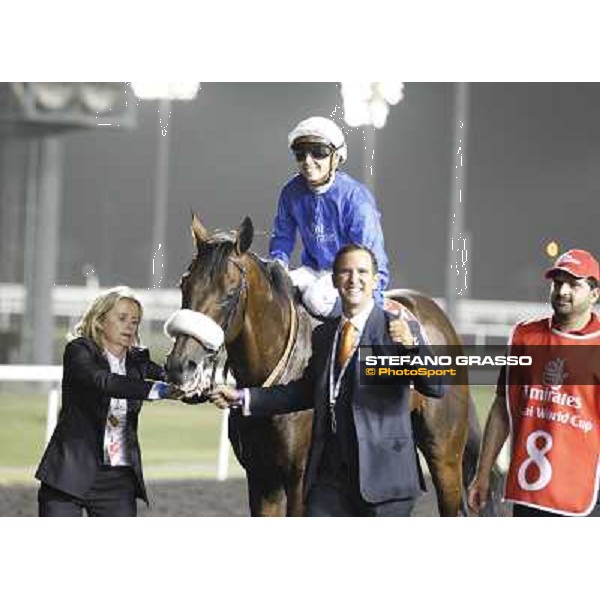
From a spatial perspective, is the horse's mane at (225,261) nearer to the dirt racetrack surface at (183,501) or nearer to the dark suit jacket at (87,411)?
the dark suit jacket at (87,411)

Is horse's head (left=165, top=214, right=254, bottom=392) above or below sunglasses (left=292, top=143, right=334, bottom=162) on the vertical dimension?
below

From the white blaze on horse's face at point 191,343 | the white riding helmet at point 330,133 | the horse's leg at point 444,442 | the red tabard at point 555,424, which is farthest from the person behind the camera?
the horse's leg at point 444,442

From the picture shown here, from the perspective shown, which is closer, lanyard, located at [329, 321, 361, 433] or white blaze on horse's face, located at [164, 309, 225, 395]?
white blaze on horse's face, located at [164, 309, 225, 395]

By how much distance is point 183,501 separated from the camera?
5949mm

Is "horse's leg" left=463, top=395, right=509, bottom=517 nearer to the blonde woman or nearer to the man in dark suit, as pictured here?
Answer: the man in dark suit

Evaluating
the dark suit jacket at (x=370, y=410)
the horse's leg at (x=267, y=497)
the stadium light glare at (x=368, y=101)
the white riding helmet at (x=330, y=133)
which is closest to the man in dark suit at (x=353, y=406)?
the dark suit jacket at (x=370, y=410)

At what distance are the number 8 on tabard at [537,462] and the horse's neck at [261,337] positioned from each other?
962mm

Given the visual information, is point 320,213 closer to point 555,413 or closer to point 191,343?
point 191,343

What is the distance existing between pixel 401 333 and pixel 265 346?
1.65 ft

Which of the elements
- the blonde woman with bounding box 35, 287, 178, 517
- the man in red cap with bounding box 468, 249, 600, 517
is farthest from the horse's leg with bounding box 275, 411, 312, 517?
the man in red cap with bounding box 468, 249, 600, 517

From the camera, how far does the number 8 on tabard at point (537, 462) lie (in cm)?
507

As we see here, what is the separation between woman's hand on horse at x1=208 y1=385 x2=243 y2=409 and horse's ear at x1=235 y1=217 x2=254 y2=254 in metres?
0.50

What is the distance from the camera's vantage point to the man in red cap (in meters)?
5.07
